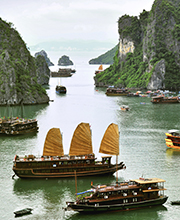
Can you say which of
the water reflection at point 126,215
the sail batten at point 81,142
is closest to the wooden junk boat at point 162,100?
the sail batten at point 81,142

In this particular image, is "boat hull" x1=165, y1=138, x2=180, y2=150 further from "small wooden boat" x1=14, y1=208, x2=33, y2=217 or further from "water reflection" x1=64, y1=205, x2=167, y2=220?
"small wooden boat" x1=14, y1=208, x2=33, y2=217

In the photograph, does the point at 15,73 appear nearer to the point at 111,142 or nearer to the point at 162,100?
the point at 162,100

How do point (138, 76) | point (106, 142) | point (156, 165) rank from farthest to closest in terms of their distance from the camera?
Result: point (138, 76) → point (156, 165) → point (106, 142)

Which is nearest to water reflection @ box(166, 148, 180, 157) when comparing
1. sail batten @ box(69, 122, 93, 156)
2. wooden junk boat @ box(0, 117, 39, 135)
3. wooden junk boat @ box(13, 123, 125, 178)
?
wooden junk boat @ box(13, 123, 125, 178)

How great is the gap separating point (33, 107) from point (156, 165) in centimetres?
6626

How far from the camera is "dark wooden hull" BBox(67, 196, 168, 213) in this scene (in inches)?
1450

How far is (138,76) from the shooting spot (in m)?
186

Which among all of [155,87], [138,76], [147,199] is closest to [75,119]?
[147,199]

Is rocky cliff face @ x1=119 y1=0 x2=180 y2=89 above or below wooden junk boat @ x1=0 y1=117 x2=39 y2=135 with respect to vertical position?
above

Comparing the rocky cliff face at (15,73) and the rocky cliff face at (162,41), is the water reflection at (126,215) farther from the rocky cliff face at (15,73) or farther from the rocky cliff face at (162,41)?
the rocky cliff face at (162,41)

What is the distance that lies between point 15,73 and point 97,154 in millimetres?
70359

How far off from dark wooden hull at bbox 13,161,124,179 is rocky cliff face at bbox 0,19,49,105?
2767 inches

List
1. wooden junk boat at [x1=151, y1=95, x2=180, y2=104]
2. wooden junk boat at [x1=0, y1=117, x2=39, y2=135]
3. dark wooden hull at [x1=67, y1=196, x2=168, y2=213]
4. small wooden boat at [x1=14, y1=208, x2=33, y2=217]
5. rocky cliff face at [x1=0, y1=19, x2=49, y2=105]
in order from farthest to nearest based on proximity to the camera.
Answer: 1. wooden junk boat at [x1=151, y1=95, x2=180, y2=104]
2. rocky cliff face at [x1=0, y1=19, x2=49, y2=105]
3. wooden junk boat at [x1=0, y1=117, x2=39, y2=135]
4. small wooden boat at [x1=14, y1=208, x2=33, y2=217]
5. dark wooden hull at [x1=67, y1=196, x2=168, y2=213]

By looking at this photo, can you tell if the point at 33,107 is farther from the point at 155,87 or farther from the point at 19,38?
the point at 155,87
